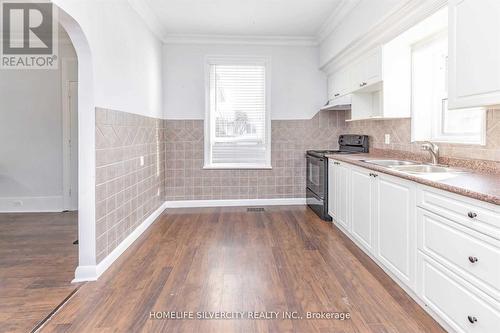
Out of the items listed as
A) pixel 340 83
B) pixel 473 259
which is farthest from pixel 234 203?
pixel 473 259

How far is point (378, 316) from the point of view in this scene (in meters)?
2.02

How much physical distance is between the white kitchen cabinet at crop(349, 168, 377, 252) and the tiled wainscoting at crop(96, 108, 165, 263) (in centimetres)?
238

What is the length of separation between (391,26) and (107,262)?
133 inches

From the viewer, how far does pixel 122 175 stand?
320 centimetres

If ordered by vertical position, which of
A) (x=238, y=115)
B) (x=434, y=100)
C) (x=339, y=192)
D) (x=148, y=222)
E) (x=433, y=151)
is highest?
(x=238, y=115)

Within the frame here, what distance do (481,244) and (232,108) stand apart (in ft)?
13.7

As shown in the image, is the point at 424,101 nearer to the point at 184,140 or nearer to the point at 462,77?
the point at 462,77

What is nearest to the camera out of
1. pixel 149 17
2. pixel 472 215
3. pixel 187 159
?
pixel 472 215

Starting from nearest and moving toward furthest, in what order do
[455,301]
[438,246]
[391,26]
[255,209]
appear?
[455,301] → [438,246] → [391,26] → [255,209]

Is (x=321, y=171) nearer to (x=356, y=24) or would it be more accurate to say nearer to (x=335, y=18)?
(x=356, y=24)

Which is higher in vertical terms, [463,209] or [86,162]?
[86,162]

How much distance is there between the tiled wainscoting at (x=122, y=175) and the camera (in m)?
2.71

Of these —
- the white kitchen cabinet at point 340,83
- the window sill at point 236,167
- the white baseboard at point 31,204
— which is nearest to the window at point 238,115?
the window sill at point 236,167

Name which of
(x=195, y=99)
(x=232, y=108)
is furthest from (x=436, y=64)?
(x=195, y=99)
